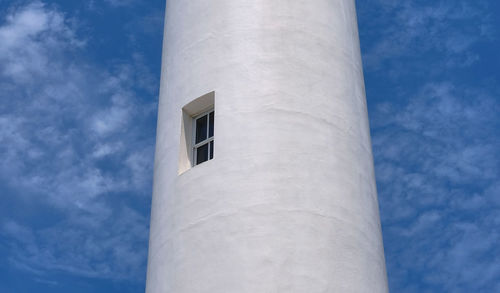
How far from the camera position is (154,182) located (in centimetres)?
1672

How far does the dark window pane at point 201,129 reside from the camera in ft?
53.9

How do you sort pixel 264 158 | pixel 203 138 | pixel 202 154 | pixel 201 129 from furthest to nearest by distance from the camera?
pixel 201 129, pixel 203 138, pixel 202 154, pixel 264 158

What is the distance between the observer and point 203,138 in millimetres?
16375

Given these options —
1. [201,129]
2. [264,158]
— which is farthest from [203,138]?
[264,158]

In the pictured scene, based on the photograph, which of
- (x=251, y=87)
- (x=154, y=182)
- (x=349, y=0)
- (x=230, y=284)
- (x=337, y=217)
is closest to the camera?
(x=230, y=284)

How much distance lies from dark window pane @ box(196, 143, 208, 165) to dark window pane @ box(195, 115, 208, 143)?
18 cm

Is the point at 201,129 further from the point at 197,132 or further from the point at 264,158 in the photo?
the point at 264,158

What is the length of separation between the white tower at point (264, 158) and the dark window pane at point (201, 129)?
25 millimetres

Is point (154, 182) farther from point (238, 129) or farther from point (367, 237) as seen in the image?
point (367, 237)

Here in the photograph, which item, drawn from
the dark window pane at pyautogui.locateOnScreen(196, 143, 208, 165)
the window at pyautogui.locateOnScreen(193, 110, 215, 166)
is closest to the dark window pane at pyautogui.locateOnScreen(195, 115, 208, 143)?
the window at pyautogui.locateOnScreen(193, 110, 215, 166)

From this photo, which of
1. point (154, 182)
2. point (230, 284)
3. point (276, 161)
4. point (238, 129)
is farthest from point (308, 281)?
point (154, 182)

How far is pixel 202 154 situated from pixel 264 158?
1899 mm

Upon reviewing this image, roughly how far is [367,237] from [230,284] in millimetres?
2817

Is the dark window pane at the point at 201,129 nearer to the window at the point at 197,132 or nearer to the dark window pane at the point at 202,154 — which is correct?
the window at the point at 197,132
